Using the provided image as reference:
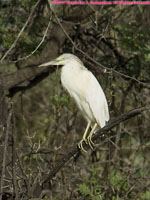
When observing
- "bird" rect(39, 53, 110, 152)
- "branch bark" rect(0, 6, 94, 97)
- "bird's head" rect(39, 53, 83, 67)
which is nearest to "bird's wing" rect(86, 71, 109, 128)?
"bird" rect(39, 53, 110, 152)

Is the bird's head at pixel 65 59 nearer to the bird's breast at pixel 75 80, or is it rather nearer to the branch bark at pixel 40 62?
the bird's breast at pixel 75 80

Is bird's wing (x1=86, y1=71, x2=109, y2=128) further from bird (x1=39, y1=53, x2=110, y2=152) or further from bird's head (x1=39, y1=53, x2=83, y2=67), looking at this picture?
bird's head (x1=39, y1=53, x2=83, y2=67)

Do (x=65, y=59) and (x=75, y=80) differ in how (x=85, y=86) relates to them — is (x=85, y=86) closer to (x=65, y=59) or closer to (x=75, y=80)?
(x=75, y=80)

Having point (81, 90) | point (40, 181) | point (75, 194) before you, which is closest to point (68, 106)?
point (81, 90)

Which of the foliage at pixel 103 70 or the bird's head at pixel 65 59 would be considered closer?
the bird's head at pixel 65 59

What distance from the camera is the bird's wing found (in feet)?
10.3

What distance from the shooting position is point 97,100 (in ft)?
10.4

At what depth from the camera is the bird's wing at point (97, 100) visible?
10.3ft

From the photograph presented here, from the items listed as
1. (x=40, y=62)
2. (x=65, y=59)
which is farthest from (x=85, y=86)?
(x=40, y=62)

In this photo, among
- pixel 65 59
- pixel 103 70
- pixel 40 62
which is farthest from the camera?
pixel 103 70

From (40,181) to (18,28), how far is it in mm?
1847

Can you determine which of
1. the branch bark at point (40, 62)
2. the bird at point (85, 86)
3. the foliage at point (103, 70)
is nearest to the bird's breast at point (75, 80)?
the bird at point (85, 86)

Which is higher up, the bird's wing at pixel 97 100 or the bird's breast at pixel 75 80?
the bird's breast at pixel 75 80

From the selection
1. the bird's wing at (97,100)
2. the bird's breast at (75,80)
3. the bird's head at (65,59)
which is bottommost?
the bird's wing at (97,100)
